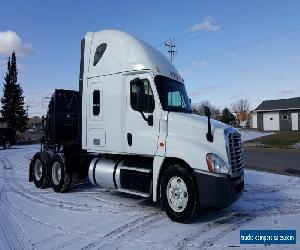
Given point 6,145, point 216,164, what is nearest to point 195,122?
point 216,164

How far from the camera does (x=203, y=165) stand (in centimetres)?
723

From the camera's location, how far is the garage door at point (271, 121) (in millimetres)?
62722

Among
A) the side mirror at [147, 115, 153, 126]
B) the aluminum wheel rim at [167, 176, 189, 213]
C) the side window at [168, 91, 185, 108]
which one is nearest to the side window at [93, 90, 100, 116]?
the side mirror at [147, 115, 153, 126]

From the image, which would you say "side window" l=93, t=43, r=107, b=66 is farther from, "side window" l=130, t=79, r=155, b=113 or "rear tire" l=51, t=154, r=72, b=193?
"rear tire" l=51, t=154, r=72, b=193

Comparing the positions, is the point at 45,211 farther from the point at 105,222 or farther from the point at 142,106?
the point at 142,106

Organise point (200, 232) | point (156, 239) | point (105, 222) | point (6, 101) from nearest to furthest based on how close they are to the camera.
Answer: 1. point (156, 239)
2. point (200, 232)
3. point (105, 222)
4. point (6, 101)

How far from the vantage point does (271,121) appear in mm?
63875

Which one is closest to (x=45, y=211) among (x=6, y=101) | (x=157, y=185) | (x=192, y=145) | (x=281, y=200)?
(x=157, y=185)

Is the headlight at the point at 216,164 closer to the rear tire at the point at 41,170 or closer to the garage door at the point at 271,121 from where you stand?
the rear tire at the point at 41,170

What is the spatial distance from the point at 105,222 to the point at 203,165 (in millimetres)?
2244

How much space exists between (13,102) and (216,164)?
49050 mm

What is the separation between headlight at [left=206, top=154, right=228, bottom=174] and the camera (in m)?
7.16

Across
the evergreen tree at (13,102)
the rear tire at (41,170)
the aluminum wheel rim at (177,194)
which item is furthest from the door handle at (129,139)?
the evergreen tree at (13,102)

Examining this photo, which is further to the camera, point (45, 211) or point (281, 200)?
point (281, 200)
